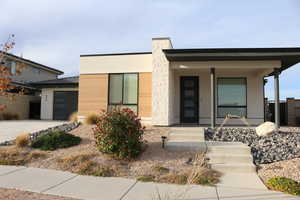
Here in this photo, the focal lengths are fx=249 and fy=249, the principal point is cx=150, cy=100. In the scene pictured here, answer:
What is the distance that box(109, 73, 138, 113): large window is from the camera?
12.7 m

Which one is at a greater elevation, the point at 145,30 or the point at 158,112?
the point at 145,30

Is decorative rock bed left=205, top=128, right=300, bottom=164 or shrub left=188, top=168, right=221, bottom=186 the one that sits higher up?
decorative rock bed left=205, top=128, right=300, bottom=164

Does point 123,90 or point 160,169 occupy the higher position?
point 123,90

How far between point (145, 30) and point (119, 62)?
7.56 ft

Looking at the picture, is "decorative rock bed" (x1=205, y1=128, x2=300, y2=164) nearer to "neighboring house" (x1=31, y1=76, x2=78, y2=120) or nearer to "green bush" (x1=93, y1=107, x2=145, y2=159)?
"green bush" (x1=93, y1=107, x2=145, y2=159)

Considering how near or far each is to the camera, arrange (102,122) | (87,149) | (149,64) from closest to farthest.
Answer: (102,122), (87,149), (149,64)

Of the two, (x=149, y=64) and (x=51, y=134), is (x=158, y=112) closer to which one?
(x=149, y=64)

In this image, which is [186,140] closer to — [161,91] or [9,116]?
[161,91]

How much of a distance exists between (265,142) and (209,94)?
5.01m

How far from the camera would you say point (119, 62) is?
13.0 metres

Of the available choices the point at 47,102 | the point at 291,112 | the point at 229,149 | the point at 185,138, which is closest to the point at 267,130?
the point at 229,149

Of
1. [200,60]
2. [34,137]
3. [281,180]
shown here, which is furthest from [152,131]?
[281,180]

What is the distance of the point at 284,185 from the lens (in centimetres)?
532

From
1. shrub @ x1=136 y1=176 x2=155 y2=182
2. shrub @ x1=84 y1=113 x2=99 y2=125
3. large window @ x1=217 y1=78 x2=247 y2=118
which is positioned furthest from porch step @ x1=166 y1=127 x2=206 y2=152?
shrub @ x1=84 y1=113 x2=99 y2=125
